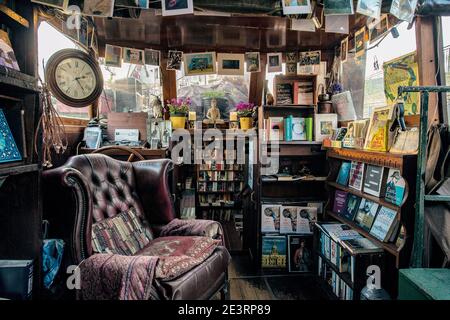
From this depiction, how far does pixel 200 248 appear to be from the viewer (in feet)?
6.23

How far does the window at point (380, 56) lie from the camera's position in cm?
222

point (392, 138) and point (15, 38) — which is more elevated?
point (15, 38)

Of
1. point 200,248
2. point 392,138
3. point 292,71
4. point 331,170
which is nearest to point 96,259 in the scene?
point 200,248

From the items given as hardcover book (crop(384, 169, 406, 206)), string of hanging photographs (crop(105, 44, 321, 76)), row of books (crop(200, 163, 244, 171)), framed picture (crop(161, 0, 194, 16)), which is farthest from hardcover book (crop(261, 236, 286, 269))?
row of books (crop(200, 163, 244, 171))

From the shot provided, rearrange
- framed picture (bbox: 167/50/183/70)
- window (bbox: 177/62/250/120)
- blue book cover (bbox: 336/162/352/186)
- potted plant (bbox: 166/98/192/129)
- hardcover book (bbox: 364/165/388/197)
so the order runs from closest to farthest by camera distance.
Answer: hardcover book (bbox: 364/165/388/197) < blue book cover (bbox: 336/162/352/186) < framed picture (bbox: 167/50/183/70) < potted plant (bbox: 166/98/192/129) < window (bbox: 177/62/250/120)

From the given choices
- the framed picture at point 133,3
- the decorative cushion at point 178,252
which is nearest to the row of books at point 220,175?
the decorative cushion at point 178,252

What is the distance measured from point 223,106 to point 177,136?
1278mm

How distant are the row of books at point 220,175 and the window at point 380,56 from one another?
2.65m

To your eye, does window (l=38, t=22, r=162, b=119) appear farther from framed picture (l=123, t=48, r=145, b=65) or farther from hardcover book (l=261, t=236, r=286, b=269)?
hardcover book (l=261, t=236, r=286, b=269)

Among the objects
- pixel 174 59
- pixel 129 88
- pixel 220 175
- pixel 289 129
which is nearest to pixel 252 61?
pixel 174 59

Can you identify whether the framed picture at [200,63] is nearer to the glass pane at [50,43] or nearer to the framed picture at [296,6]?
the glass pane at [50,43]

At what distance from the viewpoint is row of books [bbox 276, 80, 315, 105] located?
3020 millimetres

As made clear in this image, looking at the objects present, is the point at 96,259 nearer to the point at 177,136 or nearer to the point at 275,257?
the point at 275,257

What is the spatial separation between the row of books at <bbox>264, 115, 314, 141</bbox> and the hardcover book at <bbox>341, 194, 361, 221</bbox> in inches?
27.7
